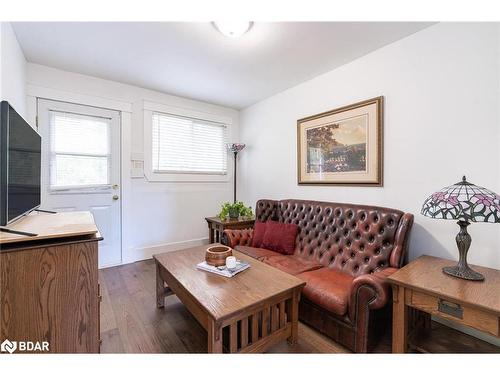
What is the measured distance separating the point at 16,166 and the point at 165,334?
1452mm

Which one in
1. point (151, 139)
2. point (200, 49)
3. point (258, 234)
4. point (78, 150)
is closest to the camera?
point (200, 49)

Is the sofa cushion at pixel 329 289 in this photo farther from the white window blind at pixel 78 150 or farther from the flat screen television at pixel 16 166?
the white window blind at pixel 78 150

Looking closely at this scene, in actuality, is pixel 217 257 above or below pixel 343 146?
below

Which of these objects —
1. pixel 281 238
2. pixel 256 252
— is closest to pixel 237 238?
pixel 256 252

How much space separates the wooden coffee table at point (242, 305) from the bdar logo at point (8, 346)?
0.78 meters

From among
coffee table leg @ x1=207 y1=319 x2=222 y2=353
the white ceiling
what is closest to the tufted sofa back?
coffee table leg @ x1=207 y1=319 x2=222 y2=353

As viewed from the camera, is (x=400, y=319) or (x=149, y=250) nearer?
(x=400, y=319)

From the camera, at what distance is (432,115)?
6.18 ft

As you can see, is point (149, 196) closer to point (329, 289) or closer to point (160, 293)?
point (160, 293)

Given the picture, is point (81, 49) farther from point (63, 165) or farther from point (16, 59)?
point (63, 165)

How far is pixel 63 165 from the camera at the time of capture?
272cm

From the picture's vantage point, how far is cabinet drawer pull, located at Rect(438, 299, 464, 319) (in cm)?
116

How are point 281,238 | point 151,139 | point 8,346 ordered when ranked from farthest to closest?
point 151,139 → point 281,238 → point 8,346
